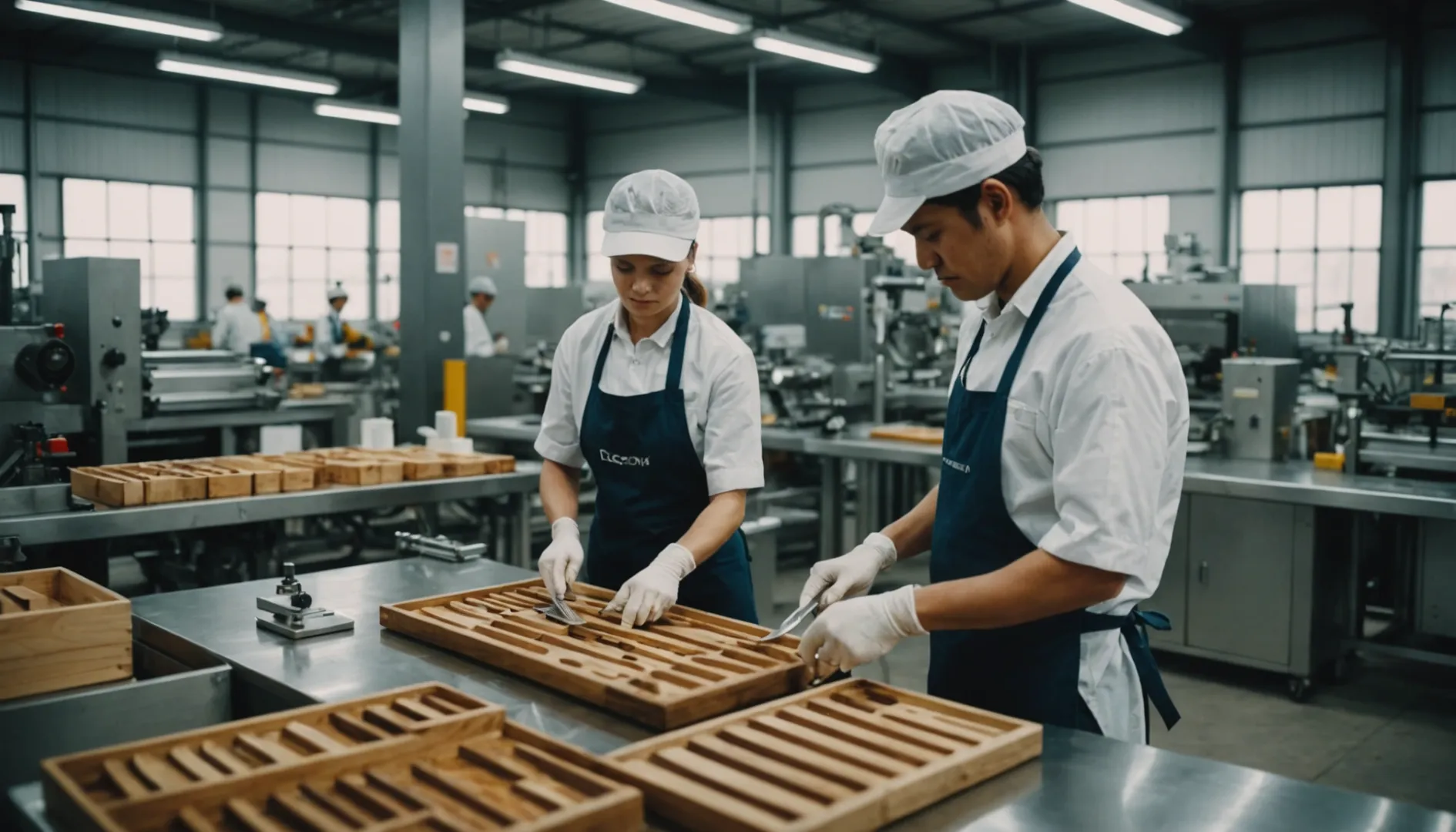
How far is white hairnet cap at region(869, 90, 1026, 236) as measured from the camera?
1.54m

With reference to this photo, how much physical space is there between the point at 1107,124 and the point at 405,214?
8373mm

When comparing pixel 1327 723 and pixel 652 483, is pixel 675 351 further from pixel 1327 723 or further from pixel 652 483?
pixel 1327 723

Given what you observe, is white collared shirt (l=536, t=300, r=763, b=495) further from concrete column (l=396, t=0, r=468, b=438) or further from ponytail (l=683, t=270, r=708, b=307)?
concrete column (l=396, t=0, r=468, b=438)

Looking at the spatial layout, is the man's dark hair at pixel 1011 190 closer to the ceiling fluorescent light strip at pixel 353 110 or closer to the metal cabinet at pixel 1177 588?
the metal cabinet at pixel 1177 588

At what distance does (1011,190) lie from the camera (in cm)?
159

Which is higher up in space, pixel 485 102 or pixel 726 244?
pixel 485 102

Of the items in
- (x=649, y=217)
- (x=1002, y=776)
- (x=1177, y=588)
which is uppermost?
(x=649, y=217)

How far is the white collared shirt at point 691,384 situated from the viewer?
2.28 metres

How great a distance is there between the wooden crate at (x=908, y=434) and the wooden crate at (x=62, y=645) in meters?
3.96

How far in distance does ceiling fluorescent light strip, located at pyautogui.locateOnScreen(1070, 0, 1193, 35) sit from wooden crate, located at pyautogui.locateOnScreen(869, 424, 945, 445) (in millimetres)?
3361

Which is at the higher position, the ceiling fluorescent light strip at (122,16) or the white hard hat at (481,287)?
the ceiling fluorescent light strip at (122,16)

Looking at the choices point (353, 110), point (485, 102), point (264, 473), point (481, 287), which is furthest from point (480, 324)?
point (264, 473)

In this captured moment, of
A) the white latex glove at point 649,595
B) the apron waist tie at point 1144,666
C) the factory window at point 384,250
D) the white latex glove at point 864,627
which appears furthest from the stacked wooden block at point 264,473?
the factory window at point 384,250

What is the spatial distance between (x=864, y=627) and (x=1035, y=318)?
0.49 meters
